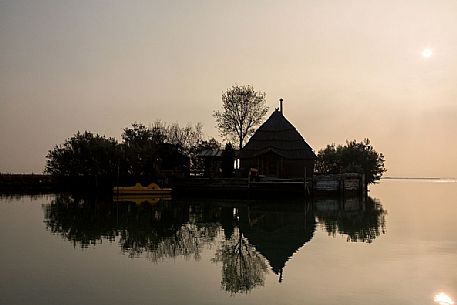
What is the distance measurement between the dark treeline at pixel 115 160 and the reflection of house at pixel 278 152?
790cm

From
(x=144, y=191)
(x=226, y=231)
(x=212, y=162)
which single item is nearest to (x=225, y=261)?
(x=226, y=231)

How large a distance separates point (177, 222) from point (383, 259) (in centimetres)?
1278

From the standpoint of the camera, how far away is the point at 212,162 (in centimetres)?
5484

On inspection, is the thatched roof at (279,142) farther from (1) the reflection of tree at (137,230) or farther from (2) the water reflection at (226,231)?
(1) the reflection of tree at (137,230)

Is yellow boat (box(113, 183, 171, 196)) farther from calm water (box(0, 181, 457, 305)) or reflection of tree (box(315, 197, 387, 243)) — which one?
calm water (box(0, 181, 457, 305))

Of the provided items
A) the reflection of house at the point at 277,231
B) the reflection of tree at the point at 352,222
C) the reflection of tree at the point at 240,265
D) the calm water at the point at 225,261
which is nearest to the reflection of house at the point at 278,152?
the reflection of tree at the point at 352,222

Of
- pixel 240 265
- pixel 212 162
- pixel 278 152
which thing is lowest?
pixel 240 265

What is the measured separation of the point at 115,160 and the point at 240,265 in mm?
48552

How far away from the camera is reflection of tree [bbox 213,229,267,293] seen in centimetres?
1198

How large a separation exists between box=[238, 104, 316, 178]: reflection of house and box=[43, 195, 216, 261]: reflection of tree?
19.7 m

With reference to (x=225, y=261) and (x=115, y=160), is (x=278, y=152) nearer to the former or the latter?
(x=115, y=160)

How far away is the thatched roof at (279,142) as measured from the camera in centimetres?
5125

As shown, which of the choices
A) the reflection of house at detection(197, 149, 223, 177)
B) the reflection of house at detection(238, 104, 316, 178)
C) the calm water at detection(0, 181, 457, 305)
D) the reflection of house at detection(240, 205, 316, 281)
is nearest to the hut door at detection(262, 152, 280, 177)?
the reflection of house at detection(238, 104, 316, 178)

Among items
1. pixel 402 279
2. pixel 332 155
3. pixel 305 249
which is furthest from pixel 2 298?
pixel 332 155
